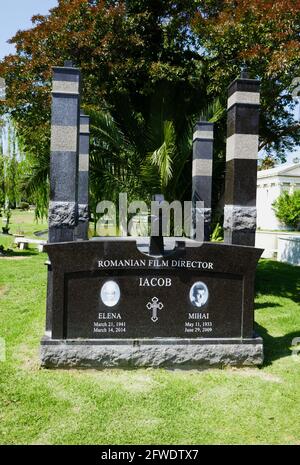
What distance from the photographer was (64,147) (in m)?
5.46

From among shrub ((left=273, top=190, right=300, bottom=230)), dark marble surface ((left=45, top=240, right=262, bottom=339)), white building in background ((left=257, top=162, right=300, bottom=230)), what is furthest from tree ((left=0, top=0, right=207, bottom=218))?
white building in background ((left=257, top=162, right=300, bottom=230))

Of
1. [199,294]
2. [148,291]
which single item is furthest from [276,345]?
[148,291]

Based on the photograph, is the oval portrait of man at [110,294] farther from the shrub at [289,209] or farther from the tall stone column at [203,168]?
the shrub at [289,209]

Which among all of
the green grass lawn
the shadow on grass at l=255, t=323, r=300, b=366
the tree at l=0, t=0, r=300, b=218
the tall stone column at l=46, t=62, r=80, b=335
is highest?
the tree at l=0, t=0, r=300, b=218

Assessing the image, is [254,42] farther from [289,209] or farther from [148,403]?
[289,209]

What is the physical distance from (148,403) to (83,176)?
222 inches

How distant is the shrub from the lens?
34.3m

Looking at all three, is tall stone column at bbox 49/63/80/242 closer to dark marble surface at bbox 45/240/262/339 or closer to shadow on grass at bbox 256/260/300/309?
dark marble surface at bbox 45/240/262/339

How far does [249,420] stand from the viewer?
13.1 ft

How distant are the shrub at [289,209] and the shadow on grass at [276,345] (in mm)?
28964

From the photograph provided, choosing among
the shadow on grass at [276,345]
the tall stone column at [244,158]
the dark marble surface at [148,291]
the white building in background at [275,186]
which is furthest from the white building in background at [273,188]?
the dark marble surface at [148,291]

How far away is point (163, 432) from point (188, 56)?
8.66 meters

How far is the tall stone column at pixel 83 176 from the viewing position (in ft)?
28.4

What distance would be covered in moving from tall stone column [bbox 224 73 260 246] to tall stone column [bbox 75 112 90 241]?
12.5ft
